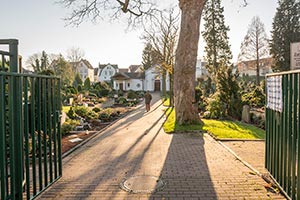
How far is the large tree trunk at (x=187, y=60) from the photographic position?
14.3m

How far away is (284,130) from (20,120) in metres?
4.29

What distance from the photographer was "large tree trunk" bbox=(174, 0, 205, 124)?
14.3 meters

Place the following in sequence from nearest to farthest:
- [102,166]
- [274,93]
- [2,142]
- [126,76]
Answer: [2,142] < [274,93] < [102,166] < [126,76]

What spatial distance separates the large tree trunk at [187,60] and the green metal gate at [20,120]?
30.6ft

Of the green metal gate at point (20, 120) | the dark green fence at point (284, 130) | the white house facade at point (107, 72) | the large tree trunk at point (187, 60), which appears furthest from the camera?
the white house facade at point (107, 72)

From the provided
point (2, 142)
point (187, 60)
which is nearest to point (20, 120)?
point (2, 142)

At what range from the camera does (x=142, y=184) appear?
6234 mm

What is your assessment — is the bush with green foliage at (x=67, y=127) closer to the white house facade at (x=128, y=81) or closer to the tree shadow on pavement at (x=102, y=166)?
the tree shadow on pavement at (x=102, y=166)

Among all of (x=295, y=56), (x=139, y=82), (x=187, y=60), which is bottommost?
(x=295, y=56)

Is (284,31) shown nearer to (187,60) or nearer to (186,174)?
(187,60)

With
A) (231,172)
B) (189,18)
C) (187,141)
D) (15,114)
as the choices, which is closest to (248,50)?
(189,18)

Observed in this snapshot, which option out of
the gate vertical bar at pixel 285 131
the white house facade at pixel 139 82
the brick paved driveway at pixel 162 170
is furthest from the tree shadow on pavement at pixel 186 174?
the white house facade at pixel 139 82

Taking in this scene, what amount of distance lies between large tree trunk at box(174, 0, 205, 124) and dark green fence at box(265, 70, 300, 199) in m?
8.43

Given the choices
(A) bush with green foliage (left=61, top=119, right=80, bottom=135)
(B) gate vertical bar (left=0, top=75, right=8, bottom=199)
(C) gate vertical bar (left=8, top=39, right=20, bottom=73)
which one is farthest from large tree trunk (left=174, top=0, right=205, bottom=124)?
(B) gate vertical bar (left=0, top=75, right=8, bottom=199)
